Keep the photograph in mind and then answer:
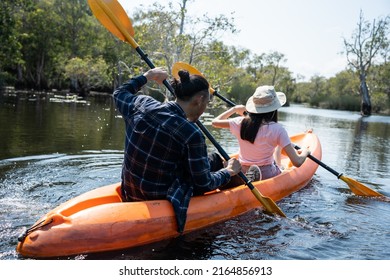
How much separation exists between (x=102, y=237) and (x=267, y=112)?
2143mm

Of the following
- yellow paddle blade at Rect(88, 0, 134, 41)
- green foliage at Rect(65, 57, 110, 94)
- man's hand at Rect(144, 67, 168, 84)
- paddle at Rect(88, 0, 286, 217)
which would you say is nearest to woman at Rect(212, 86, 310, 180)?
paddle at Rect(88, 0, 286, 217)

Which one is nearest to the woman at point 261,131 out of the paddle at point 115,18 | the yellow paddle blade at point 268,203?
the paddle at point 115,18

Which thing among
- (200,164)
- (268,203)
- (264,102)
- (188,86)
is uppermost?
(188,86)

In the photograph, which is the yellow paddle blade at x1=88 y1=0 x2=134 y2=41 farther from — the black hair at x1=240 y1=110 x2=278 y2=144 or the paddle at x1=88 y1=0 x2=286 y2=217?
the black hair at x1=240 y1=110 x2=278 y2=144

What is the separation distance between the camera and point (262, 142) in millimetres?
4422

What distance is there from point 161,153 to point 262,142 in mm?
1646

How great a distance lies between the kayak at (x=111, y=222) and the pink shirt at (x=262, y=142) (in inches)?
23.5

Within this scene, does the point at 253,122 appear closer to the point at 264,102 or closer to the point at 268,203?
the point at 264,102

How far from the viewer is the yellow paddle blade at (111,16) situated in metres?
4.60

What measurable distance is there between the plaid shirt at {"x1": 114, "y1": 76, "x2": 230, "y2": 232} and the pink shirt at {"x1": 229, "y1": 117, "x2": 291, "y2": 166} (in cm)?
103

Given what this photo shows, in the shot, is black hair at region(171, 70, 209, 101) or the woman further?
the woman

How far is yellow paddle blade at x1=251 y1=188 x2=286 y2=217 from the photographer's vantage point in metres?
4.15

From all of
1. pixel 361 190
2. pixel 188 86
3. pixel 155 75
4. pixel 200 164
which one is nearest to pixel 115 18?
pixel 155 75
